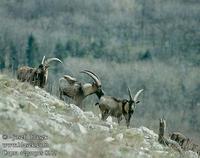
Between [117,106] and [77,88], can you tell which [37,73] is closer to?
[77,88]

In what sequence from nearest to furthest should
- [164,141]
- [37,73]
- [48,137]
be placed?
[48,137], [164,141], [37,73]

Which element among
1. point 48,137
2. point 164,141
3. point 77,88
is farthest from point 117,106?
point 48,137

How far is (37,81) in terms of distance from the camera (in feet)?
98.3

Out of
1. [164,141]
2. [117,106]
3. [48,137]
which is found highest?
[48,137]

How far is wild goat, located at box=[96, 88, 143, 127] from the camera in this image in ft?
100

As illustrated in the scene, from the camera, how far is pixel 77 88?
105ft

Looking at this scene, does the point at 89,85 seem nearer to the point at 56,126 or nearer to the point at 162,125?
the point at 162,125

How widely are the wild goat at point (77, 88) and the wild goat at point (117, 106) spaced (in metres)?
1.03

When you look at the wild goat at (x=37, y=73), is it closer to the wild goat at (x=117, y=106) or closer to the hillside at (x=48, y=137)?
the wild goat at (x=117, y=106)

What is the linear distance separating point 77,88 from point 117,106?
225 centimetres

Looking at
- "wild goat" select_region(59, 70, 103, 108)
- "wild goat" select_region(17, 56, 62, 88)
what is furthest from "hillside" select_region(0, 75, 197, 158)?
"wild goat" select_region(59, 70, 103, 108)

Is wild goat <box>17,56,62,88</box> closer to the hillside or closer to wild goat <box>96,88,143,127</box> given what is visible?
wild goat <box>96,88,143,127</box>

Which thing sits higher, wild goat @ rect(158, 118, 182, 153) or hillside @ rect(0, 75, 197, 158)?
hillside @ rect(0, 75, 197, 158)

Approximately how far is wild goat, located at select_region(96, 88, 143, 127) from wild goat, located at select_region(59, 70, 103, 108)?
1.03 meters
